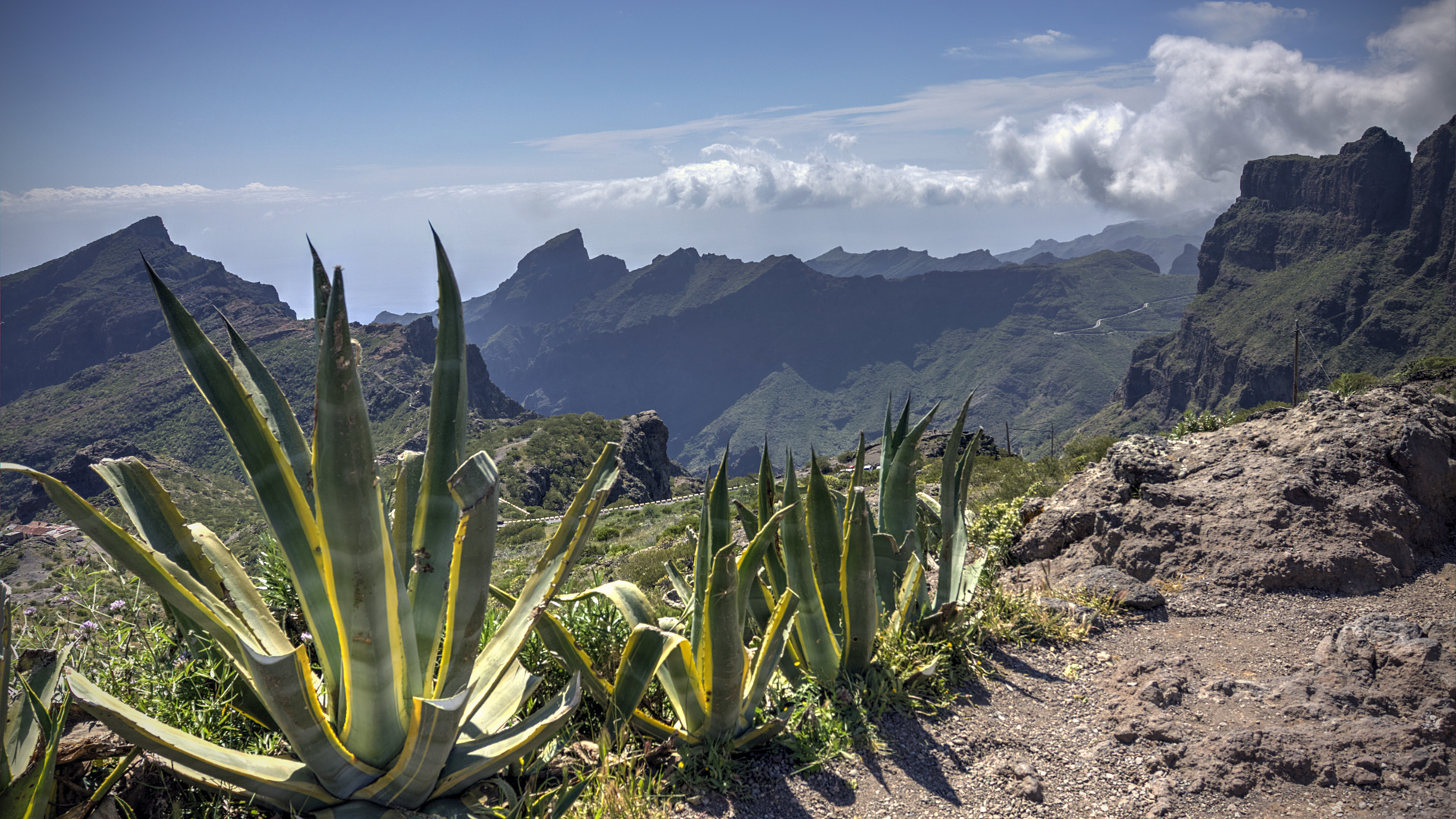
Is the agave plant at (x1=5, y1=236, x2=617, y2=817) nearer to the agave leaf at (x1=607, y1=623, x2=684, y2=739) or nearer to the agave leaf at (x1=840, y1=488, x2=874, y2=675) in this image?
the agave leaf at (x1=607, y1=623, x2=684, y2=739)

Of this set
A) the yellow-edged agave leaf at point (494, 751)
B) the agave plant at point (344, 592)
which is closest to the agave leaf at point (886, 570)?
the agave plant at point (344, 592)

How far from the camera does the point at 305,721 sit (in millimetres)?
1839

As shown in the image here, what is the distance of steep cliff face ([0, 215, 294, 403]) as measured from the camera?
110m

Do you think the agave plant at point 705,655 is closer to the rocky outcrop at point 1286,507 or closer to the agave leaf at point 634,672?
the agave leaf at point 634,672

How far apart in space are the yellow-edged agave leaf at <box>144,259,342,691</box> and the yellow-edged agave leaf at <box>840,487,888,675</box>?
2.10 meters

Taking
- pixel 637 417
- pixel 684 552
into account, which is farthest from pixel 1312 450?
pixel 637 417

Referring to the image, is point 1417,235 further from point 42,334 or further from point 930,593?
point 42,334

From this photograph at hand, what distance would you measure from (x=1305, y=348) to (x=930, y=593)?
10027 cm

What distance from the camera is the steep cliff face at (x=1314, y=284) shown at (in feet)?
260

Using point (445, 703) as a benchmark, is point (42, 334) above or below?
above

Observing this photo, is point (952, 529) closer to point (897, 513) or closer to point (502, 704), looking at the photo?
point (897, 513)

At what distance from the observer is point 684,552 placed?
13.3 m

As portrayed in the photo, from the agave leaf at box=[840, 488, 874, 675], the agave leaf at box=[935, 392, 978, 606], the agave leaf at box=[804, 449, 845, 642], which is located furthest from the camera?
the agave leaf at box=[935, 392, 978, 606]

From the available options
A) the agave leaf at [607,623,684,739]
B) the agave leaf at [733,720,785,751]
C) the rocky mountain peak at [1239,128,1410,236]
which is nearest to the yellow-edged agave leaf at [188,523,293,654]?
the agave leaf at [607,623,684,739]
